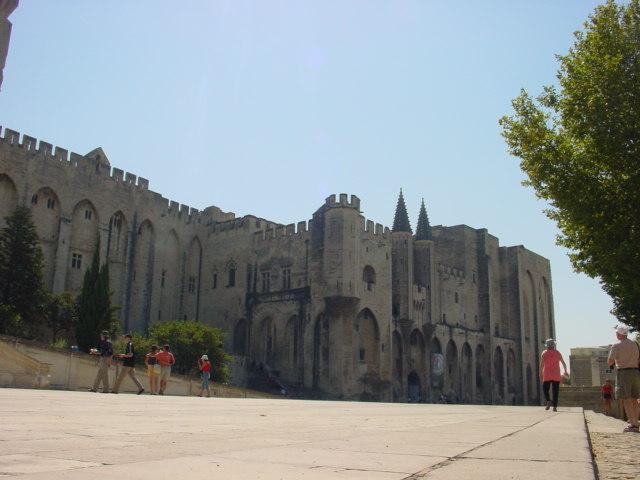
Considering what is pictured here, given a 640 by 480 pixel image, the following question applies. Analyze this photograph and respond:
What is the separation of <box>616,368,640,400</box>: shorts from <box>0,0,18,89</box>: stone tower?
65.8 feet

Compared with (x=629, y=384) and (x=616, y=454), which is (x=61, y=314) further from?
(x=616, y=454)

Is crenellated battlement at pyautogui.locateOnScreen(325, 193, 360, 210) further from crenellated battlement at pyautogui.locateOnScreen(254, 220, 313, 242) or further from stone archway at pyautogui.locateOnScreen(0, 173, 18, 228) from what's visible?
stone archway at pyautogui.locateOnScreen(0, 173, 18, 228)

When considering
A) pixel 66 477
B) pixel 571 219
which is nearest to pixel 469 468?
pixel 66 477

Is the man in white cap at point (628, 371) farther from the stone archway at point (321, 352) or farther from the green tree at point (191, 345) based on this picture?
the stone archway at point (321, 352)

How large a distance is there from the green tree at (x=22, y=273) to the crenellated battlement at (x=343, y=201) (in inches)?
658

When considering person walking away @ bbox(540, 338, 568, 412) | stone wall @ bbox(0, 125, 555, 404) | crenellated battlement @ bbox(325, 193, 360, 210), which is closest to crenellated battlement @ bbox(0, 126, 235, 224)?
stone wall @ bbox(0, 125, 555, 404)

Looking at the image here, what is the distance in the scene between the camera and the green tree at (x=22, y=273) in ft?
97.1

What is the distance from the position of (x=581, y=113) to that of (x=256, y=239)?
30.7 meters

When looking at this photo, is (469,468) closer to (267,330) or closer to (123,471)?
(123,471)

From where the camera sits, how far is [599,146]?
14.6 m

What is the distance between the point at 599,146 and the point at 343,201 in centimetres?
2448

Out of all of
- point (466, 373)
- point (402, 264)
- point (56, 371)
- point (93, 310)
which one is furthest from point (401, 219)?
point (56, 371)

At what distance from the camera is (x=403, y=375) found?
42781mm

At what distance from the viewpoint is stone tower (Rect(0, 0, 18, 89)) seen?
2127 centimetres
